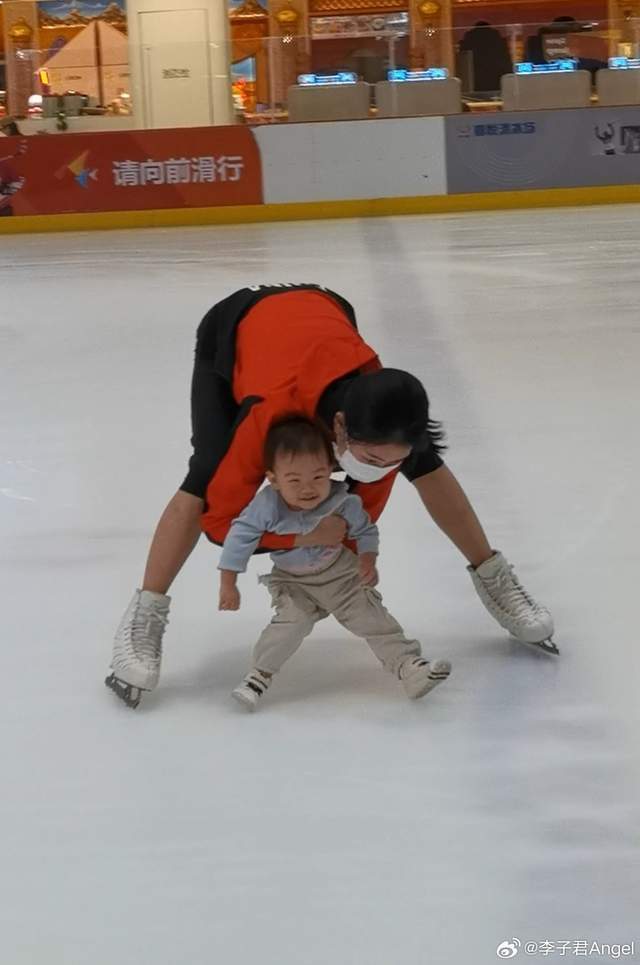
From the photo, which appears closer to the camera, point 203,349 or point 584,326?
point 203,349

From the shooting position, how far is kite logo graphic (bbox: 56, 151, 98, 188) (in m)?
10.0

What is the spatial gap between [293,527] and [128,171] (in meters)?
8.58

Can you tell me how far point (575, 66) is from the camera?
9.86m

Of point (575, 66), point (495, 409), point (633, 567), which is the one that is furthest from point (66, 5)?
point (633, 567)

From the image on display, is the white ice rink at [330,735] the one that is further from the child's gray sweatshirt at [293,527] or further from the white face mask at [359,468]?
the white face mask at [359,468]

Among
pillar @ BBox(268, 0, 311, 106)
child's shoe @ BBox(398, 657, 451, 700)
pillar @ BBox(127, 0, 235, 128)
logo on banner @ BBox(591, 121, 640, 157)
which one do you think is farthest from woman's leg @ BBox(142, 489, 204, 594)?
logo on banner @ BBox(591, 121, 640, 157)

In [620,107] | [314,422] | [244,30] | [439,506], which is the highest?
[244,30]

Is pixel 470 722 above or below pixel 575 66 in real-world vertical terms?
below

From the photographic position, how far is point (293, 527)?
1896 mm

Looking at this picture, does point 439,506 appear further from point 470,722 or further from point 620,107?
point 620,107

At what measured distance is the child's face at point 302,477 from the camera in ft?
5.81

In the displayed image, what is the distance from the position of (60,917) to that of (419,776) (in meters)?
0.49

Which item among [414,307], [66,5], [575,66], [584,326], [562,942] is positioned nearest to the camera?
[562,942]

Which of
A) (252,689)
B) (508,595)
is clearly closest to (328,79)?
(508,595)
